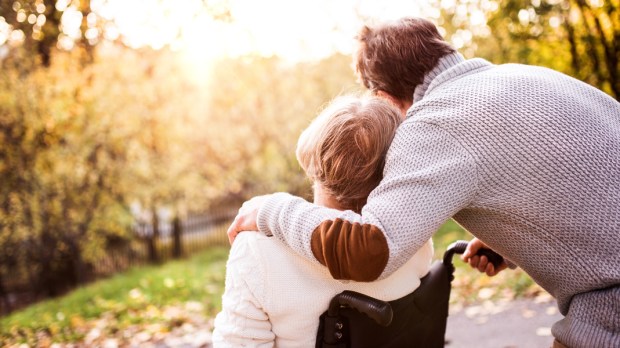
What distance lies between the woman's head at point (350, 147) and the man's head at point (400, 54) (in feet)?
0.41

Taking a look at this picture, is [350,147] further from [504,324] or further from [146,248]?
[146,248]

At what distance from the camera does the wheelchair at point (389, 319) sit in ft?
5.66

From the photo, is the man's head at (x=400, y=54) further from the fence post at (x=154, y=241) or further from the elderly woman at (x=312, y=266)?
the fence post at (x=154, y=241)

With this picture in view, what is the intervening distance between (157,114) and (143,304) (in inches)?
239

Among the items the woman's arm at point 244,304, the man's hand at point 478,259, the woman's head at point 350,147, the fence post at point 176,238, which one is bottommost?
the fence post at point 176,238

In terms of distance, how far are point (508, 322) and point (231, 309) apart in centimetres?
323

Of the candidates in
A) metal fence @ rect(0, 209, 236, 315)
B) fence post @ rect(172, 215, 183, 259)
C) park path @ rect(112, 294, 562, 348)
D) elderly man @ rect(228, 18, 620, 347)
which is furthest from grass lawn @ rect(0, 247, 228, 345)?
fence post @ rect(172, 215, 183, 259)

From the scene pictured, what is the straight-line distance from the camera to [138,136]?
10836 millimetres

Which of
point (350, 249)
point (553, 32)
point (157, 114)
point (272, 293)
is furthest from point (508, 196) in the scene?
point (157, 114)

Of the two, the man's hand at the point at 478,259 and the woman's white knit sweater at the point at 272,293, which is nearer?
the woman's white knit sweater at the point at 272,293

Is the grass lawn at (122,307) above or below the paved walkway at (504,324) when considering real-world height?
below

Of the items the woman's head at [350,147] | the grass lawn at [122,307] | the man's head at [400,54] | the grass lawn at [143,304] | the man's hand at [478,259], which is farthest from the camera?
the grass lawn at [122,307]

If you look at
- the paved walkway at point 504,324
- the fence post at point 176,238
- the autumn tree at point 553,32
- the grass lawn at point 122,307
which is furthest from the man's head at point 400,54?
the fence post at point 176,238

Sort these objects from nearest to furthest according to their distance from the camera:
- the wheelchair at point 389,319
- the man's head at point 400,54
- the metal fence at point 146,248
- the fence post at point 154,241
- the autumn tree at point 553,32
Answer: the wheelchair at point 389,319 < the man's head at point 400,54 < the autumn tree at point 553,32 < the metal fence at point 146,248 < the fence post at point 154,241
